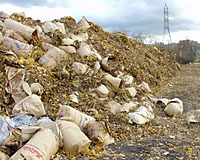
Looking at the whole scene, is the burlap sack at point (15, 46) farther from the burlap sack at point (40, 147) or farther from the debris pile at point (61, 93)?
the burlap sack at point (40, 147)

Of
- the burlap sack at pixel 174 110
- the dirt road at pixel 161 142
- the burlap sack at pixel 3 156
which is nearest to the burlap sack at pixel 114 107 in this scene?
the dirt road at pixel 161 142

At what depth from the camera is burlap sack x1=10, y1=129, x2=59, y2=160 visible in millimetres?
2023

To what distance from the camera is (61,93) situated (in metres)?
3.76

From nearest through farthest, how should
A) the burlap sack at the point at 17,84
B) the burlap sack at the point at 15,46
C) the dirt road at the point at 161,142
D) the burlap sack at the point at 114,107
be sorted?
the dirt road at the point at 161,142, the burlap sack at the point at 17,84, the burlap sack at the point at 114,107, the burlap sack at the point at 15,46

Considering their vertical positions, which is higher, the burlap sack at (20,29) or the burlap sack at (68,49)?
the burlap sack at (20,29)

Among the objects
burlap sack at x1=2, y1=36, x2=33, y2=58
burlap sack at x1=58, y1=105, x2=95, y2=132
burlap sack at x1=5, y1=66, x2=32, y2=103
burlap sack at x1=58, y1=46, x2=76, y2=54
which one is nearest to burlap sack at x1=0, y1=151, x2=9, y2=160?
burlap sack at x1=58, y1=105, x2=95, y2=132

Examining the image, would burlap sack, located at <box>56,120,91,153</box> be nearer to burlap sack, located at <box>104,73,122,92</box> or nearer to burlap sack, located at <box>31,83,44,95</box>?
burlap sack, located at <box>31,83,44,95</box>

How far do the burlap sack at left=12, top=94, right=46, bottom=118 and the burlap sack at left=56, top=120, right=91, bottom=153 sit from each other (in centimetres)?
49

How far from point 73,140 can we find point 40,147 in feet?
1.47

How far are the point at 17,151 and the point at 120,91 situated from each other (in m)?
2.73

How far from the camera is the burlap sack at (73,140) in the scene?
2.48 metres

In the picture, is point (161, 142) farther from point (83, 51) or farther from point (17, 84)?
point (83, 51)

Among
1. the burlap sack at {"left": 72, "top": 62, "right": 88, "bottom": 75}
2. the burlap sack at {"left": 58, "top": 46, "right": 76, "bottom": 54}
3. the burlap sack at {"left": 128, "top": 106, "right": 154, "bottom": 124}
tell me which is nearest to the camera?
the burlap sack at {"left": 128, "top": 106, "right": 154, "bottom": 124}

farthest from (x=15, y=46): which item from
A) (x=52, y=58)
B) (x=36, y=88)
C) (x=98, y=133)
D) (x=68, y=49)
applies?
(x=98, y=133)
